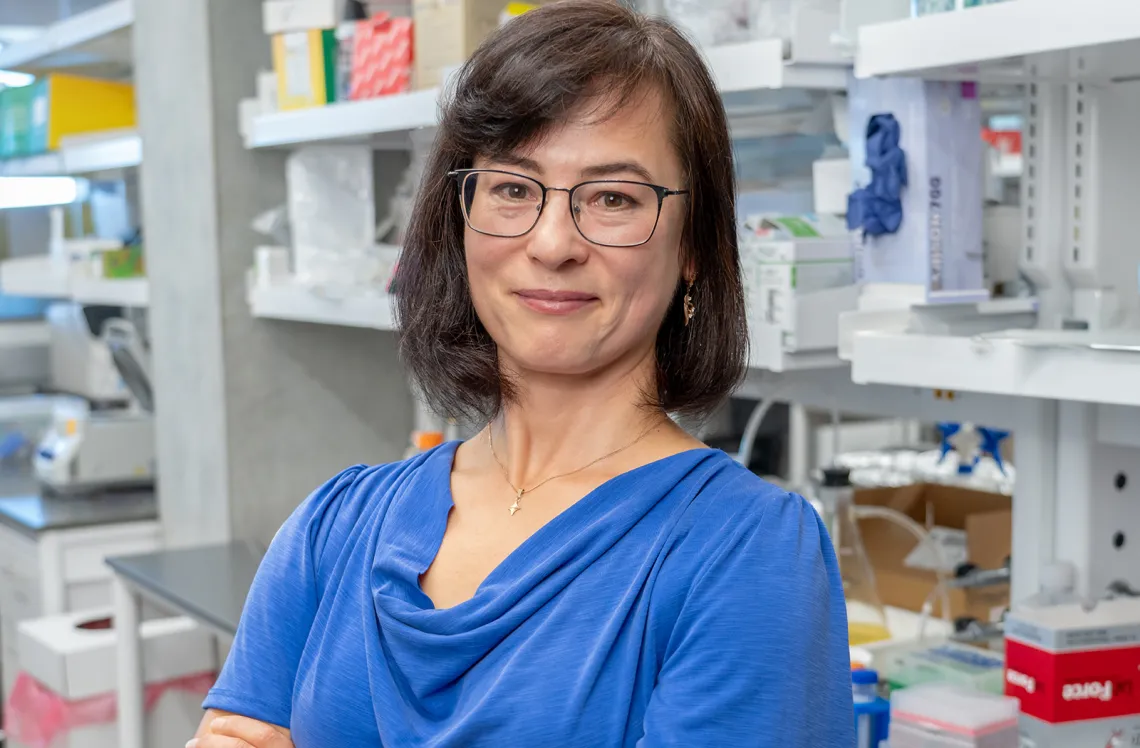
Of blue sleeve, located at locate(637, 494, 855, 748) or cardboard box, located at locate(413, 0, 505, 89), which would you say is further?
cardboard box, located at locate(413, 0, 505, 89)

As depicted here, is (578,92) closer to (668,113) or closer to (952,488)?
(668,113)

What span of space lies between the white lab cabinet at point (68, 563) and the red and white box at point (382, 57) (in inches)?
67.3

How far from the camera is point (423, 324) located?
50.1 inches

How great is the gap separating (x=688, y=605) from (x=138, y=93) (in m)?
3.05

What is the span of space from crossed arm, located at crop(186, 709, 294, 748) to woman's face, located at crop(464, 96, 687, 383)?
44 centimetres

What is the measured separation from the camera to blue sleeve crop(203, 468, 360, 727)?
1.17 metres

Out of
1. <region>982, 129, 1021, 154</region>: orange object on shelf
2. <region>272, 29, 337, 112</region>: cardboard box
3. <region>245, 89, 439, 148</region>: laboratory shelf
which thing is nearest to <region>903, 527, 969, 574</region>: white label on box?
<region>245, 89, 439, 148</region>: laboratory shelf

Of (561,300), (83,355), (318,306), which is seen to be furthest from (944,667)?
(83,355)

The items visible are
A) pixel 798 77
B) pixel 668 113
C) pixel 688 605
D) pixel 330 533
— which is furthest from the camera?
pixel 798 77

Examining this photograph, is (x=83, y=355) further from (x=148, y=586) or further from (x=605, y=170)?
(x=605, y=170)

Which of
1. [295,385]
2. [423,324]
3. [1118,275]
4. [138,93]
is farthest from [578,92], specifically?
[138,93]

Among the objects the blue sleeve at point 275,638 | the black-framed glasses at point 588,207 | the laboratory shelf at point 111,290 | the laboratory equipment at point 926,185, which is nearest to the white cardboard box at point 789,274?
the laboratory equipment at point 926,185

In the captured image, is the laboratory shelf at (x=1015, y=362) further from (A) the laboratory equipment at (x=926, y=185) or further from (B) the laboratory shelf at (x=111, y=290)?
(B) the laboratory shelf at (x=111, y=290)

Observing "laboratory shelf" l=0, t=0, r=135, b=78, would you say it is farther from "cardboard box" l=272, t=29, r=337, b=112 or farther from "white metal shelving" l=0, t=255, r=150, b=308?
"cardboard box" l=272, t=29, r=337, b=112
